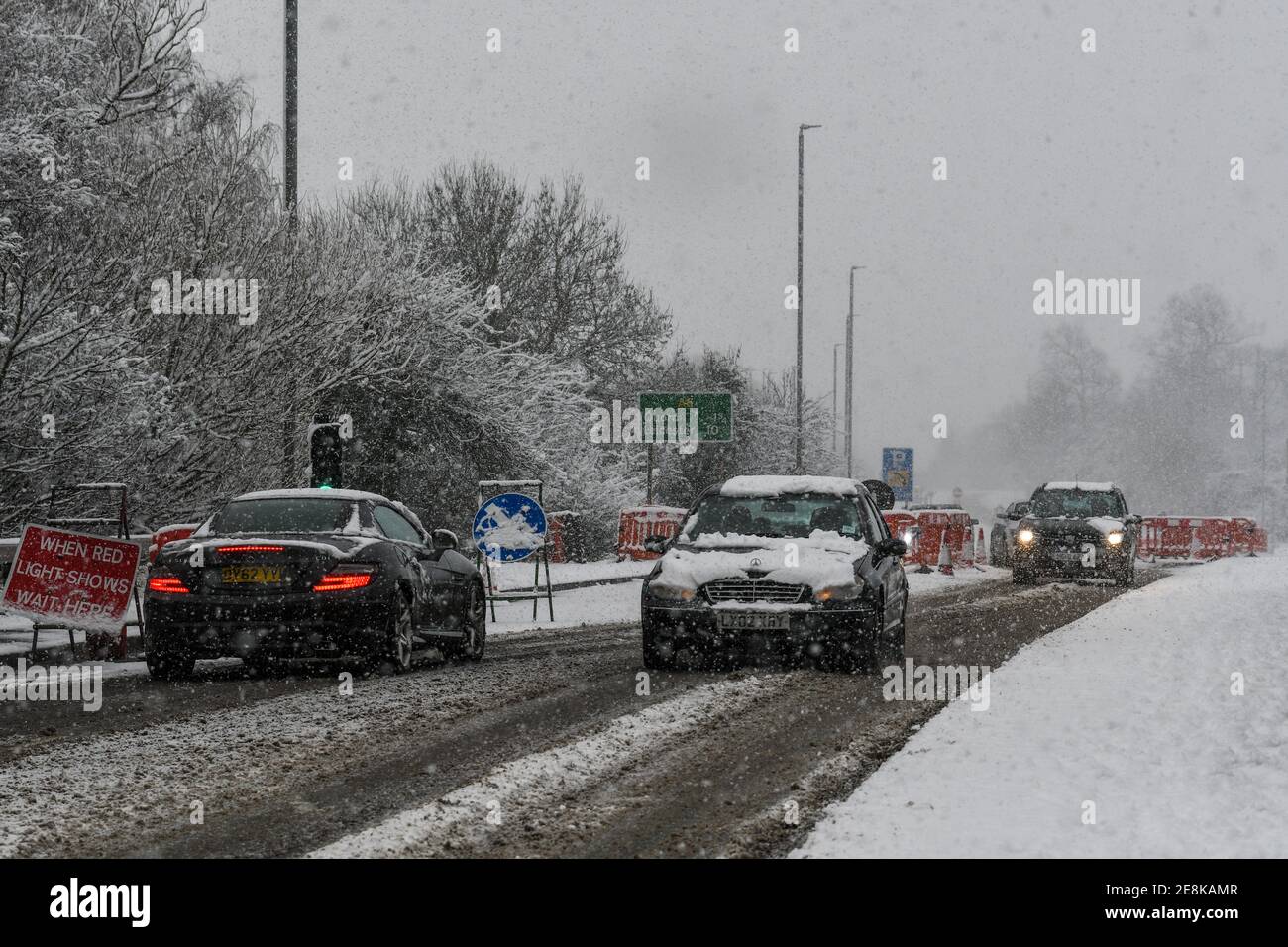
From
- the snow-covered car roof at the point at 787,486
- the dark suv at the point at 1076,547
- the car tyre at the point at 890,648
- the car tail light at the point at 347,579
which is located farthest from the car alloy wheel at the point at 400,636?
the dark suv at the point at 1076,547

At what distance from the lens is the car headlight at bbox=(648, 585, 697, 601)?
12820 millimetres

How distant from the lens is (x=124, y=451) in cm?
1773

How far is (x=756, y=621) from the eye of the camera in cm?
1263

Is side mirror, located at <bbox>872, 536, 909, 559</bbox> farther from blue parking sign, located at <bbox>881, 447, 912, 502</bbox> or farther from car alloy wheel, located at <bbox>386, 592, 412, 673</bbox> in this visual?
blue parking sign, located at <bbox>881, 447, 912, 502</bbox>

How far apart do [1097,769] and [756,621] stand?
5086mm

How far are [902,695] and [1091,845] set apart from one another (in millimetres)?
5377

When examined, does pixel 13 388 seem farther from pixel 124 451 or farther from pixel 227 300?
pixel 227 300

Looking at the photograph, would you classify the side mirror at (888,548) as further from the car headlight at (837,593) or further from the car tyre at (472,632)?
the car tyre at (472,632)

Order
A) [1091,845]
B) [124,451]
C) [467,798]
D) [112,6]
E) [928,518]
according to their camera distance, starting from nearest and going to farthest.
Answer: [1091,845]
[467,798]
[124,451]
[112,6]
[928,518]

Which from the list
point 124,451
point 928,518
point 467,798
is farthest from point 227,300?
point 928,518

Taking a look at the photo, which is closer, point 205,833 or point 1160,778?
point 205,833

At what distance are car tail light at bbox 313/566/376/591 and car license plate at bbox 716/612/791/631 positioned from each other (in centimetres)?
283

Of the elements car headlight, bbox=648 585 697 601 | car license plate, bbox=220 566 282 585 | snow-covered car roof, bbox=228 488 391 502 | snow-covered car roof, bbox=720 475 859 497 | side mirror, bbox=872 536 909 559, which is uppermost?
snow-covered car roof, bbox=720 475 859 497

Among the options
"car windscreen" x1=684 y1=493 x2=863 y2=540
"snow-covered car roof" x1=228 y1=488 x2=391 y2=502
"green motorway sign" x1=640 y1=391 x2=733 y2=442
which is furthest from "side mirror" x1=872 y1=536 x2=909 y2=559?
"green motorway sign" x1=640 y1=391 x2=733 y2=442
